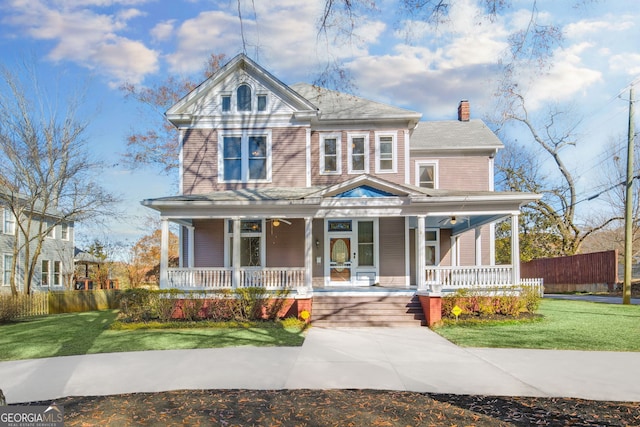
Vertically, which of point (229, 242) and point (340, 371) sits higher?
point (229, 242)

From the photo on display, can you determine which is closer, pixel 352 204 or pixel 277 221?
pixel 352 204

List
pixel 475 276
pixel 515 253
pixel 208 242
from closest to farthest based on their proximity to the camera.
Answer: pixel 515 253 → pixel 475 276 → pixel 208 242

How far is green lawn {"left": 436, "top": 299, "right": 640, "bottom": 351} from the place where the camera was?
9.47 m

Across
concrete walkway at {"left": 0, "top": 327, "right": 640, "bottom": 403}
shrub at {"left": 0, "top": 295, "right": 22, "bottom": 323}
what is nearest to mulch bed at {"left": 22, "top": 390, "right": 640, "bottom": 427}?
concrete walkway at {"left": 0, "top": 327, "right": 640, "bottom": 403}

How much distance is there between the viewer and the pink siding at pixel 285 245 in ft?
53.2

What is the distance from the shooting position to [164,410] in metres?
5.25

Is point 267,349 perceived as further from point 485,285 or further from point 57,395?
point 485,285

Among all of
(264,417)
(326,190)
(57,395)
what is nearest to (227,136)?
(326,190)

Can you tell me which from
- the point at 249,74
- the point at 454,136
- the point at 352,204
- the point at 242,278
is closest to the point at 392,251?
the point at 352,204

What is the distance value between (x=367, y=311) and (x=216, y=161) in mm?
7417

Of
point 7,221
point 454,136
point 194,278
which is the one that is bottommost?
point 194,278

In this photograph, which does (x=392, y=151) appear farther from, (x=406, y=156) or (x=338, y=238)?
(x=338, y=238)

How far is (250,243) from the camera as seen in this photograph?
1639 centimetres

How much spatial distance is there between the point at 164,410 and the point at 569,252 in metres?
32.3
